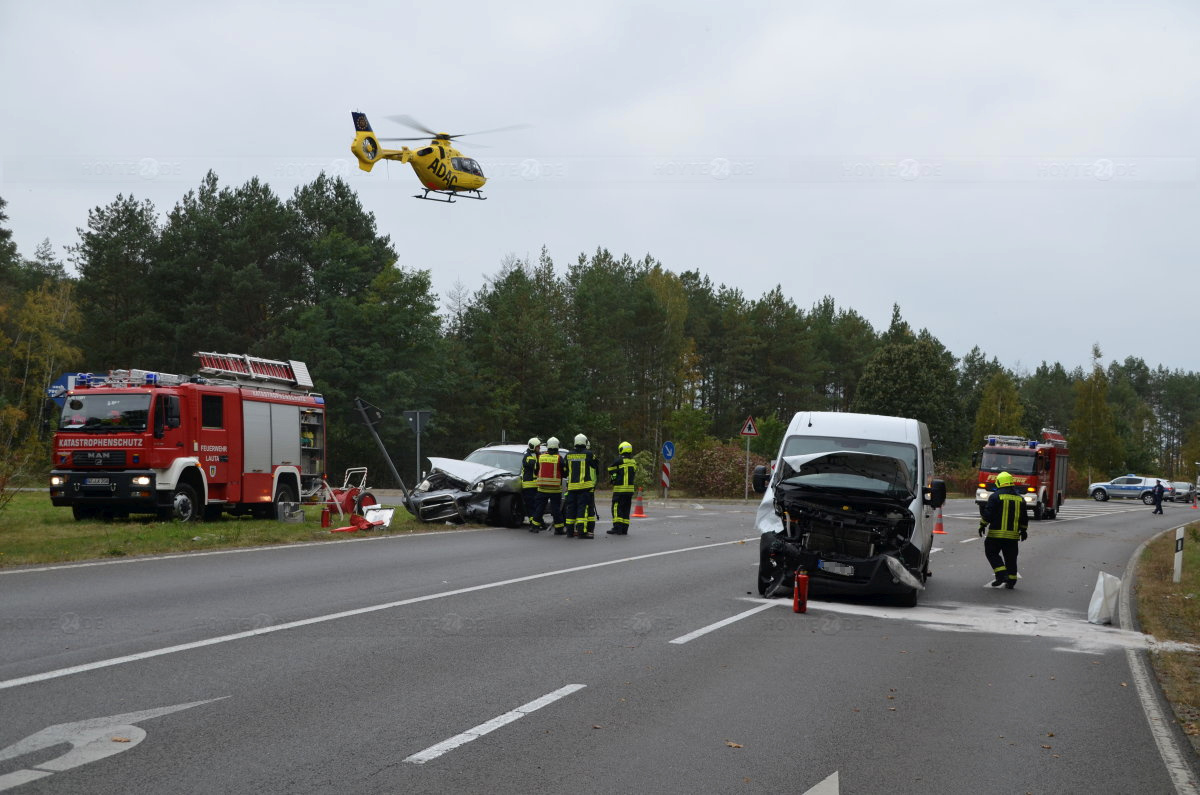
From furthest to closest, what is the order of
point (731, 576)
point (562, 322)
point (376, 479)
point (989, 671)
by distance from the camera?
1. point (562, 322)
2. point (376, 479)
3. point (731, 576)
4. point (989, 671)

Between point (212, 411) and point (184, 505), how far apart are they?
1.90 metres

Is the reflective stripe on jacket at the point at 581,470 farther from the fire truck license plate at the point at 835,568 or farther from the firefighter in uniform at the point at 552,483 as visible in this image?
the fire truck license plate at the point at 835,568

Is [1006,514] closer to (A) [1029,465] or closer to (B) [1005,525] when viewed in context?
(B) [1005,525]

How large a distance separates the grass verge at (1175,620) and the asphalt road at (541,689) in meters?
0.25

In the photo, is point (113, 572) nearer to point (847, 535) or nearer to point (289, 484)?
point (847, 535)

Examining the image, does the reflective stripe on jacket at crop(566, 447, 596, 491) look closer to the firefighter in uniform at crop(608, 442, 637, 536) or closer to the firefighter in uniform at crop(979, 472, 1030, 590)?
the firefighter in uniform at crop(608, 442, 637, 536)

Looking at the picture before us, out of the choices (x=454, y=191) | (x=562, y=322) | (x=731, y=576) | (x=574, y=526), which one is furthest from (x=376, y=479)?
(x=731, y=576)

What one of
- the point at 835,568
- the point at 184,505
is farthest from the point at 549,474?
the point at 835,568

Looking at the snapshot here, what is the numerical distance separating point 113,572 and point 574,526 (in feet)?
31.1

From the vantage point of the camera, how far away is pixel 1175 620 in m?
12.0

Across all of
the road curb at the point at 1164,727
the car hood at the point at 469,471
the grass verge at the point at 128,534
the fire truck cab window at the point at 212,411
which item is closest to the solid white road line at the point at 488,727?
the road curb at the point at 1164,727

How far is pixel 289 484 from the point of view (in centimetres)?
2308

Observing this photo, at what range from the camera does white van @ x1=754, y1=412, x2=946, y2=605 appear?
39.1 ft

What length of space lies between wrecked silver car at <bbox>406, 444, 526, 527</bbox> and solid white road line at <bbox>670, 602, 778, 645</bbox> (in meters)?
10.7
